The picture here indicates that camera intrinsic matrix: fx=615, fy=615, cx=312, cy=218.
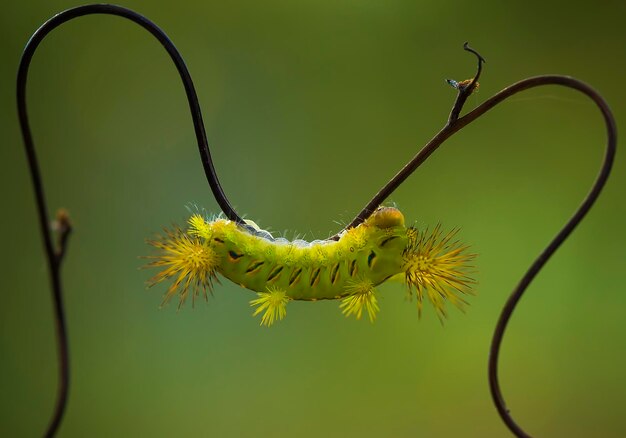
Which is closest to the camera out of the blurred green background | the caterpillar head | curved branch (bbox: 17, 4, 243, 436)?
curved branch (bbox: 17, 4, 243, 436)

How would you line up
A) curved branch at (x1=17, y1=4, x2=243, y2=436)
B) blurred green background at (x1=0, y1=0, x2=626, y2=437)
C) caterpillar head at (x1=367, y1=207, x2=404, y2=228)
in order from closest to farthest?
curved branch at (x1=17, y1=4, x2=243, y2=436) → caterpillar head at (x1=367, y1=207, x2=404, y2=228) → blurred green background at (x1=0, y1=0, x2=626, y2=437)

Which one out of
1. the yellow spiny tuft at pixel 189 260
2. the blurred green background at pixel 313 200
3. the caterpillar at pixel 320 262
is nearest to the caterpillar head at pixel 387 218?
the caterpillar at pixel 320 262

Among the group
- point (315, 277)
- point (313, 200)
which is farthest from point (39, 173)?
point (313, 200)

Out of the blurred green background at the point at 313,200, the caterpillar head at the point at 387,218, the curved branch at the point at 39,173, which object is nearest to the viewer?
the curved branch at the point at 39,173

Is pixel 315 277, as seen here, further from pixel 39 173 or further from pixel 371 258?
pixel 39 173

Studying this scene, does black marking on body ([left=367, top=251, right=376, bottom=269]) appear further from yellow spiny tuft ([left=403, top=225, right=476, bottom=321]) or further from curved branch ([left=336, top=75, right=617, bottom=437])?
curved branch ([left=336, top=75, right=617, bottom=437])

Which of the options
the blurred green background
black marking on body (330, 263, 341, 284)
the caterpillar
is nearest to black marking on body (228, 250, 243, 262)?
the caterpillar

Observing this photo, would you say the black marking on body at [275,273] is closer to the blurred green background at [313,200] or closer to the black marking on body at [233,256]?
the black marking on body at [233,256]
